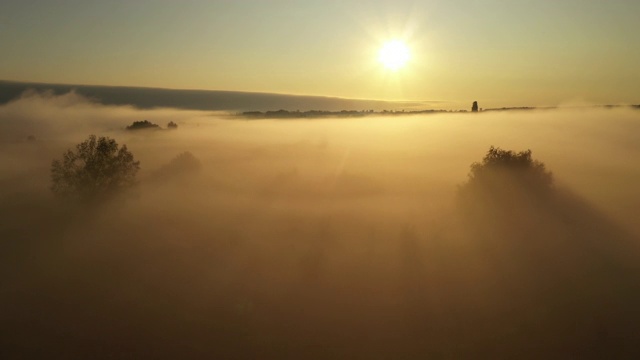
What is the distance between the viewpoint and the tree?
59.9m

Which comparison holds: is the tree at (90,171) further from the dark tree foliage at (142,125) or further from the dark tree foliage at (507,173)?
the dark tree foliage at (142,125)

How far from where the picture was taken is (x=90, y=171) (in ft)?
198

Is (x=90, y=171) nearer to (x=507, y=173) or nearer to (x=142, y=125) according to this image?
(x=507, y=173)

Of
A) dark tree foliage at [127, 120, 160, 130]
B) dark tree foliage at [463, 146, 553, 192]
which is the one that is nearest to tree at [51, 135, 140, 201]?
dark tree foliage at [463, 146, 553, 192]

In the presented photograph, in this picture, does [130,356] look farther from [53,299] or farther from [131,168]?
[131,168]

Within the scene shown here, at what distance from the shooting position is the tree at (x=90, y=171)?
59.9m

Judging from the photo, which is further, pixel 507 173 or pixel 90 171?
pixel 507 173

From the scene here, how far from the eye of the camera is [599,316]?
34.3 m

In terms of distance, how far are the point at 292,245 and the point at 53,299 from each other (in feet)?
69.4

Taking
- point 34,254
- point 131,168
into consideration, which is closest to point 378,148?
point 131,168

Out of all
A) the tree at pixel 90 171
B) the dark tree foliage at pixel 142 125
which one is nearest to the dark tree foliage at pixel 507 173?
the tree at pixel 90 171

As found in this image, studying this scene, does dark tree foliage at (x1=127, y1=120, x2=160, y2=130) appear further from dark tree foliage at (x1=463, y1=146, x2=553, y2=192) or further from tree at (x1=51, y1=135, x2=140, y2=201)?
dark tree foliage at (x1=463, y1=146, x2=553, y2=192)

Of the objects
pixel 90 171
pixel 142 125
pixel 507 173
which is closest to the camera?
pixel 90 171

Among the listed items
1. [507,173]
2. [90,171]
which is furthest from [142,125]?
[507,173]
